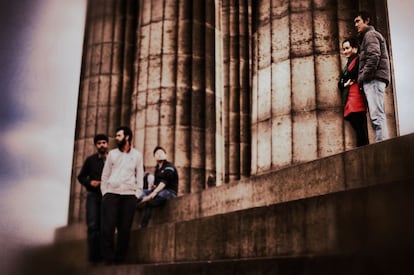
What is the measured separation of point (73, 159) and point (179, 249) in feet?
38.7

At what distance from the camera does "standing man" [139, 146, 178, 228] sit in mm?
11391

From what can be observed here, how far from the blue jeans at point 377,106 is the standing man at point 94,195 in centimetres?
478

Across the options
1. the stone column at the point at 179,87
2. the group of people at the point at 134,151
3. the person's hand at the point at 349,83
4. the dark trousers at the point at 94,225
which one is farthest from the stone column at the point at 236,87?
the person's hand at the point at 349,83

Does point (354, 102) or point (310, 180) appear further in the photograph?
point (354, 102)

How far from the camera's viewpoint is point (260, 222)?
285 inches

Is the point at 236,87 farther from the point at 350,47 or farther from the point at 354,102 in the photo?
the point at 354,102

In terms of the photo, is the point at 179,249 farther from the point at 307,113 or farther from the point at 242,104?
the point at 242,104

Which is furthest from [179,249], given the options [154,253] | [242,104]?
[242,104]

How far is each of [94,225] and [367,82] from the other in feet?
16.9

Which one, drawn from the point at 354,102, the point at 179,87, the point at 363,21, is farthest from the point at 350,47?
the point at 179,87

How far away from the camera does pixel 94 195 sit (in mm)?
10375

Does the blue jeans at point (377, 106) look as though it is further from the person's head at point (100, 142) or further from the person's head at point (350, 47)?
the person's head at point (100, 142)

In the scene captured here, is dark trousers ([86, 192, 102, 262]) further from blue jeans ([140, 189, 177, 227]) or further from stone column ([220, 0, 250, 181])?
stone column ([220, 0, 250, 181])

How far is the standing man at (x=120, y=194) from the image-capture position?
931 centimetres
